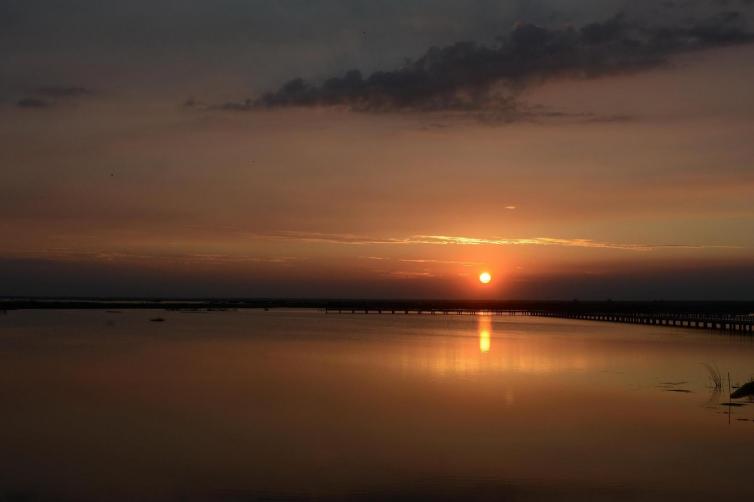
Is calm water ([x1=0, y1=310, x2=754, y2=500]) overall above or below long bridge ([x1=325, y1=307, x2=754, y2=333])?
below

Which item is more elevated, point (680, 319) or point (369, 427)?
point (680, 319)

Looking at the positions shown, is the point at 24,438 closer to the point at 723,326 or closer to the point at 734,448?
the point at 734,448

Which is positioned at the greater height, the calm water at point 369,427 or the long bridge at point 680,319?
the long bridge at point 680,319

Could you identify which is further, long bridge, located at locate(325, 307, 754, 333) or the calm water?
long bridge, located at locate(325, 307, 754, 333)

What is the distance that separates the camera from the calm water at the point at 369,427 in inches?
603

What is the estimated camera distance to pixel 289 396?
1055 inches

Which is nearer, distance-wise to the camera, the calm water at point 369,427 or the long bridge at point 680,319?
the calm water at point 369,427

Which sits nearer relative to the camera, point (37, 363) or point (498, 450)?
point (498, 450)

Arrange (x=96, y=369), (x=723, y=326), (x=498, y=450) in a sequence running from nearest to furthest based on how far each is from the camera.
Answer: (x=498, y=450), (x=96, y=369), (x=723, y=326)

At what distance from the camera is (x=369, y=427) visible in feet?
69.9

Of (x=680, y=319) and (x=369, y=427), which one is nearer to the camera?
(x=369, y=427)

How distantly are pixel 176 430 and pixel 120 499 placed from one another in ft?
20.3

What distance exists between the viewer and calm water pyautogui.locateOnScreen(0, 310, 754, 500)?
15305 millimetres

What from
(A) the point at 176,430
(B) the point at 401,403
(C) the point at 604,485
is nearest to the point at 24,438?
(A) the point at 176,430
